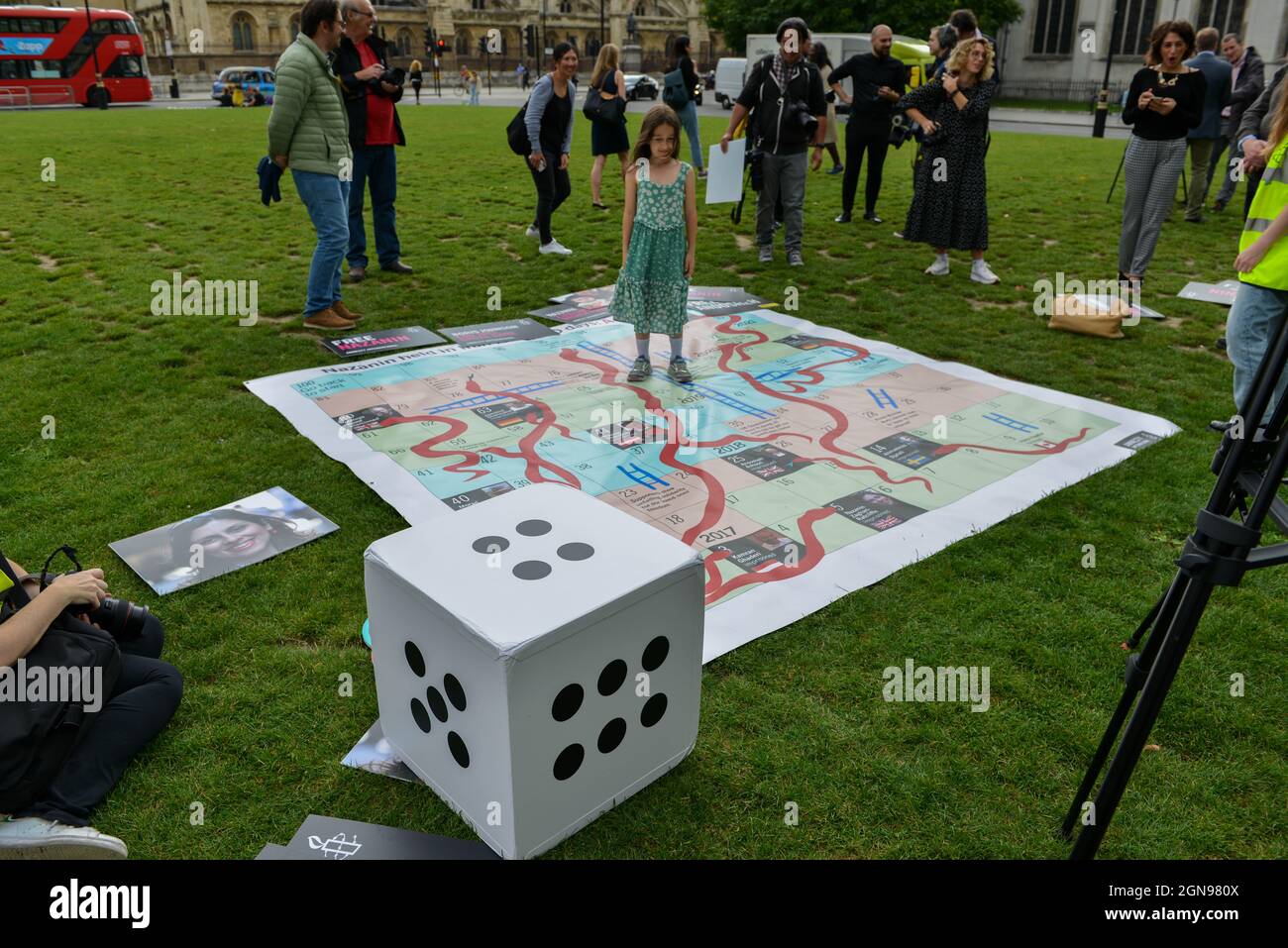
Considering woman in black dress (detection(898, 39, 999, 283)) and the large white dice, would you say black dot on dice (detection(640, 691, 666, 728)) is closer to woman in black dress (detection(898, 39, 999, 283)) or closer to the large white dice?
the large white dice

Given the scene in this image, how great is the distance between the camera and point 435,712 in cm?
240

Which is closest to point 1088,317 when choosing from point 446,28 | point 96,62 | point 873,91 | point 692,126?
point 873,91

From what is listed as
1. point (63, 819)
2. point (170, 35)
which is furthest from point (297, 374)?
point (170, 35)

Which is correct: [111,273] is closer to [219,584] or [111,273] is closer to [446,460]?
[446,460]

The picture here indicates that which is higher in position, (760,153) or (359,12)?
(359,12)

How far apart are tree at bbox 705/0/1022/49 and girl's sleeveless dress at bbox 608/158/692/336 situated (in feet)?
114

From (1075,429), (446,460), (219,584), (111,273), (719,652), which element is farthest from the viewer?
(111,273)

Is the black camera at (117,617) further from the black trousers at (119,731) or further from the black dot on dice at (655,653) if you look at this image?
the black dot on dice at (655,653)

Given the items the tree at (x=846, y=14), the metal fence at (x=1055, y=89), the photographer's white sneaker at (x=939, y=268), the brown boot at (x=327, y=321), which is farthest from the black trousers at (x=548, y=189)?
the metal fence at (x=1055, y=89)

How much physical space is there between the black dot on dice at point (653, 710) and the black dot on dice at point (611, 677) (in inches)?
6.5

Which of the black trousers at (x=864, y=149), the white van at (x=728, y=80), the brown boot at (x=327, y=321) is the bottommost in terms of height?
the brown boot at (x=327, y=321)

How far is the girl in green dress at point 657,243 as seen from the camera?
5.50 metres

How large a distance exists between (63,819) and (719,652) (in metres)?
2.06
